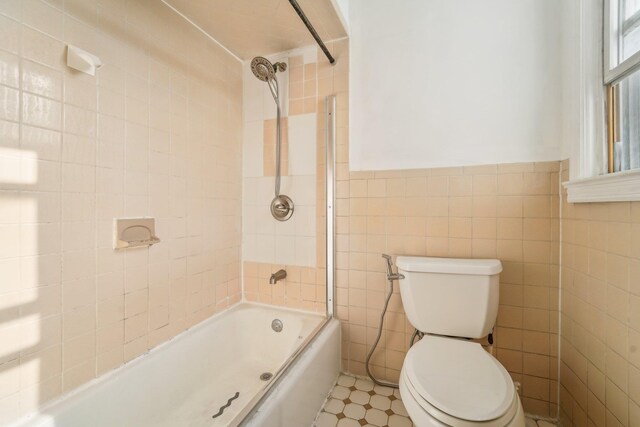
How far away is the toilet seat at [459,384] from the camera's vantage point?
816 mm

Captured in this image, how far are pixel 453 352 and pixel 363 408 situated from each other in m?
0.60

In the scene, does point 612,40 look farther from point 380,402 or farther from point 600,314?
point 380,402

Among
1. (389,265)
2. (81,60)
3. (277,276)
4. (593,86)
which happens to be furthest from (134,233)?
(593,86)

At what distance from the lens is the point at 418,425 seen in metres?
0.88

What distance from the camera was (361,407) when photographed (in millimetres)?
1392

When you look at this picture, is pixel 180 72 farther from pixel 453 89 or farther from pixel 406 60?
pixel 453 89

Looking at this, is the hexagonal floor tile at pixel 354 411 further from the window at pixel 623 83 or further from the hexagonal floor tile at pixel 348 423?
the window at pixel 623 83

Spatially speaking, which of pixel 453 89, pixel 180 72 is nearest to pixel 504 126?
pixel 453 89

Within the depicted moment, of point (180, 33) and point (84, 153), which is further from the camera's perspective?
point (180, 33)

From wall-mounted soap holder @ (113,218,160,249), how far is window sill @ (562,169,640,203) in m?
1.76

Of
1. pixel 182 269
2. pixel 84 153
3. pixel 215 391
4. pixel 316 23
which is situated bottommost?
pixel 215 391

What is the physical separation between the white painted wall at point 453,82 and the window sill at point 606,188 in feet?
0.77

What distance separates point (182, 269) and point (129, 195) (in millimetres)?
463

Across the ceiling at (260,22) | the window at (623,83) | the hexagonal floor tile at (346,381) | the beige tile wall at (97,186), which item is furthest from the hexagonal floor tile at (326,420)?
the ceiling at (260,22)
